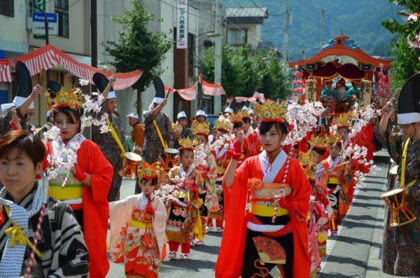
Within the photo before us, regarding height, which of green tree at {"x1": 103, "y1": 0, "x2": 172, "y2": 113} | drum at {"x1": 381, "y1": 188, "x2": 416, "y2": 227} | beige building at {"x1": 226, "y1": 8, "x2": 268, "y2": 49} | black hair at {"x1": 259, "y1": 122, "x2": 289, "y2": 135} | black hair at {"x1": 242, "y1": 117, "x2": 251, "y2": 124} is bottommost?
drum at {"x1": 381, "y1": 188, "x2": 416, "y2": 227}

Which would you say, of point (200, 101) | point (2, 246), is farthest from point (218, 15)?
point (2, 246)

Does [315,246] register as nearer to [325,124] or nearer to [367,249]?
[367,249]

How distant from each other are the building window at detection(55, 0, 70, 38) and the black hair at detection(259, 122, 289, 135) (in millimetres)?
16810

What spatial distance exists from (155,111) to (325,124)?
5723mm

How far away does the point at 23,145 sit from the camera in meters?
3.01

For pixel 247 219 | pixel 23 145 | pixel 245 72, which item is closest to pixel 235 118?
pixel 247 219

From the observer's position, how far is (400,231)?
16.9 ft

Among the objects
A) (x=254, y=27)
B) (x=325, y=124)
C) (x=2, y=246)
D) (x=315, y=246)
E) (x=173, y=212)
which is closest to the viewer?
(x=2, y=246)

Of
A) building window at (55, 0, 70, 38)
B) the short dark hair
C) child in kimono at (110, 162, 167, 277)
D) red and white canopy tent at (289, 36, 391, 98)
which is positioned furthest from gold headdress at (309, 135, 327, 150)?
building window at (55, 0, 70, 38)

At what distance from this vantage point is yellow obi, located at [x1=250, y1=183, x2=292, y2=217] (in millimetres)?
5375

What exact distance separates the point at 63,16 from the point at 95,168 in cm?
1697

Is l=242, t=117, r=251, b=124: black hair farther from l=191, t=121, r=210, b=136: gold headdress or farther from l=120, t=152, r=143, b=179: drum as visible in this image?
l=120, t=152, r=143, b=179: drum

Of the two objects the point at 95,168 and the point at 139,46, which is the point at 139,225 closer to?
the point at 95,168

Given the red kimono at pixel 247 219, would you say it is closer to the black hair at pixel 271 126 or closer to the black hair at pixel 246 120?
the black hair at pixel 271 126
